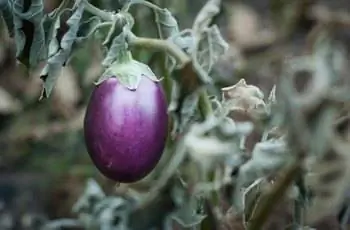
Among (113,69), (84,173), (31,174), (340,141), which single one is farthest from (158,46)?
(31,174)

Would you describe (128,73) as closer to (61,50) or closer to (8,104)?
(61,50)

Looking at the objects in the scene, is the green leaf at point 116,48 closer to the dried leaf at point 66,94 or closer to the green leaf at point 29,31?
the green leaf at point 29,31

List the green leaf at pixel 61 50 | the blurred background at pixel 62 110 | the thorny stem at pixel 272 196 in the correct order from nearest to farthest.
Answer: the thorny stem at pixel 272 196 < the green leaf at pixel 61 50 < the blurred background at pixel 62 110

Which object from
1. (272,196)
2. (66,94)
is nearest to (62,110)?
(66,94)

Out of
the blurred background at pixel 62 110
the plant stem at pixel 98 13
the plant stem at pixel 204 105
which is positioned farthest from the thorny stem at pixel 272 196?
the blurred background at pixel 62 110

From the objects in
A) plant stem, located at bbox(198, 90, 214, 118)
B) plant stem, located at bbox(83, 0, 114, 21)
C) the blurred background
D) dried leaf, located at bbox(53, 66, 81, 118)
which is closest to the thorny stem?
plant stem, located at bbox(198, 90, 214, 118)

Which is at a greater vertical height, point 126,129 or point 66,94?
point 126,129
